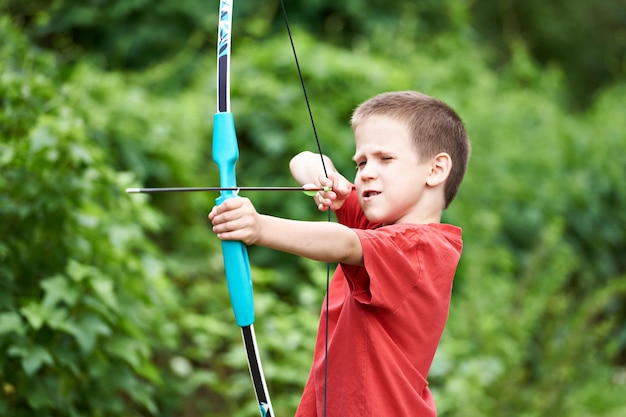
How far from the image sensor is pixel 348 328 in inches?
83.4

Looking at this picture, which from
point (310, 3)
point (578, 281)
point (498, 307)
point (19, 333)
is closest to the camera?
point (19, 333)

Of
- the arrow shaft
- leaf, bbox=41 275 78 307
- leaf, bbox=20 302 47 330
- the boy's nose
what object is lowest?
the arrow shaft

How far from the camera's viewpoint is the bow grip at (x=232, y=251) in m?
1.93

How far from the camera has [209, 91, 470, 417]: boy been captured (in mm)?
2012

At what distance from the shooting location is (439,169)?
2201mm

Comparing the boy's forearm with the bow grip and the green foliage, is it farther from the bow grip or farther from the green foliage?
the green foliage

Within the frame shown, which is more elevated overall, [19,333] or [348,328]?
[19,333]

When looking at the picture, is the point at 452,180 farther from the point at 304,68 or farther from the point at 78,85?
the point at 304,68

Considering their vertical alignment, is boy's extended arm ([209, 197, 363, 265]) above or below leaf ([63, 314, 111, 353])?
below

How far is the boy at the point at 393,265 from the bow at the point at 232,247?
7.5 inches

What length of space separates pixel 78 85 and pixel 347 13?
3.67m

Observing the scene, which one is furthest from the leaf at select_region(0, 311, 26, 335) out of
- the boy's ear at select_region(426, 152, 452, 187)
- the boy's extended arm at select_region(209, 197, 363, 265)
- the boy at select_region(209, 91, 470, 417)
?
the boy's ear at select_region(426, 152, 452, 187)

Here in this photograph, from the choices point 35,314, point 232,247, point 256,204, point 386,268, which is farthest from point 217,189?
point 256,204

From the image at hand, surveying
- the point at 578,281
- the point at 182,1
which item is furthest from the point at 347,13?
the point at 578,281
